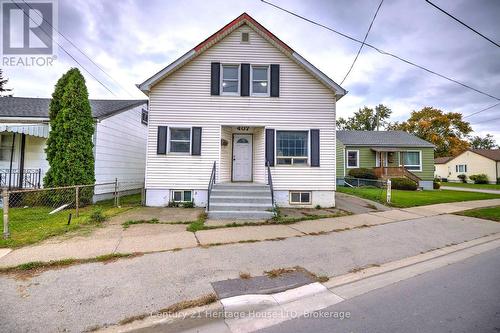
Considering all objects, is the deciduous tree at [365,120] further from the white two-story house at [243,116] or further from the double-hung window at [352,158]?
the white two-story house at [243,116]

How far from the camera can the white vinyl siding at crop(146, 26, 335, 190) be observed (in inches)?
411

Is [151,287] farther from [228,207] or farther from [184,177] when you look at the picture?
[184,177]

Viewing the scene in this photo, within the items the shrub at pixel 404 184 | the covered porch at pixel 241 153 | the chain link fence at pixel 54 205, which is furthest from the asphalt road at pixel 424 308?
the shrub at pixel 404 184

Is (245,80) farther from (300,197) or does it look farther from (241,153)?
(300,197)

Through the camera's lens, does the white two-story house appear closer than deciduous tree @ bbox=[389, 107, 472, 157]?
Yes

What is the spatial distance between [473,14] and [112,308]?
524 inches

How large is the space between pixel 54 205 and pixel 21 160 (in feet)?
13.2

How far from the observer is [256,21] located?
1052cm

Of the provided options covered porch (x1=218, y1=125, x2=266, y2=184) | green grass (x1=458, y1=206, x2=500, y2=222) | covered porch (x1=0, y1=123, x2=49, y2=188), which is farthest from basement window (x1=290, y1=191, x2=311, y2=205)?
covered porch (x1=0, y1=123, x2=49, y2=188)

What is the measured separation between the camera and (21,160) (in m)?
11.6

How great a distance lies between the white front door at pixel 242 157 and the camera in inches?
461

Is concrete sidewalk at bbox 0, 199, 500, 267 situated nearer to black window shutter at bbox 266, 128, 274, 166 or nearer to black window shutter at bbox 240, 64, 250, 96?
black window shutter at bbox 266, 128, 274, 166

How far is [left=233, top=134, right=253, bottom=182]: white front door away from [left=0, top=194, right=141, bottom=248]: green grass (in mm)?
5050

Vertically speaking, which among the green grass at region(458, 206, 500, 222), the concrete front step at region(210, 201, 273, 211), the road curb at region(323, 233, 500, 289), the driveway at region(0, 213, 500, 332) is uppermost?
the concrete front step at region(210, 201, 273, 211)
